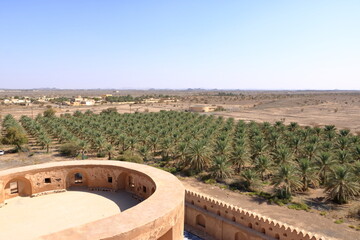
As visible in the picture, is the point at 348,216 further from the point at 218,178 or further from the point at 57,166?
the point at 57,166

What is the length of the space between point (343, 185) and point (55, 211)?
829 inches

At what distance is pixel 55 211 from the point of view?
52.6 feet

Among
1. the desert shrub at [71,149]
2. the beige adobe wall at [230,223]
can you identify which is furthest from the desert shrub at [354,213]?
the desert shrub at [71,149]

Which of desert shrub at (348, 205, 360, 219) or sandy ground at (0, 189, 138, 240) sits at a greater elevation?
sandy ground at (0, 189, 138, 240)

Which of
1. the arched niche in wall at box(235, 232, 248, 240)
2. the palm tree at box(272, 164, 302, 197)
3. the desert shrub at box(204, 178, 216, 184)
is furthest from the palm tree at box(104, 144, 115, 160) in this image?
the arched niche in wall at box(235, 232, 248, 240)

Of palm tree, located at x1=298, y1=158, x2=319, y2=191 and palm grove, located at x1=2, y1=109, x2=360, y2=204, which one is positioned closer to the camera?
palm grove, located at x1=2, y1=109, x2=360, y2=204

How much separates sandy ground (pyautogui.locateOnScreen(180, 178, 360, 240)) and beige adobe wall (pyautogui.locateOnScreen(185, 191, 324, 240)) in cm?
404

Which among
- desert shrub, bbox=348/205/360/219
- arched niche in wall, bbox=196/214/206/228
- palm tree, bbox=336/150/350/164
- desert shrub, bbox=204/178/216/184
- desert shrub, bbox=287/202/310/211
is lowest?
arched niche in wall, bbox=196/214/206/228

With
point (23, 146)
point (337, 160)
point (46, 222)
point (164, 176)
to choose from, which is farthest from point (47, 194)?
point (23, 146)

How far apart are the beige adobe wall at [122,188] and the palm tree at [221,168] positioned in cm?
1060

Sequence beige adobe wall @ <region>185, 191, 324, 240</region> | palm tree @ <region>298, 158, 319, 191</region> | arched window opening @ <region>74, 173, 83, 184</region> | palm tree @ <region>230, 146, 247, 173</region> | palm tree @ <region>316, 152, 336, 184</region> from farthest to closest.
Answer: palm tree @ <region>230, 146, 247, 173</region>
palm tree @ <region>316, 152, 336, 184</region>
palm tree @ <region>298, 158, 319, 191</region>
arched window opening @ <region>74, 173, 83, 184</region>
beige adobe wall @ <region>185, 191, 324, 240</region>

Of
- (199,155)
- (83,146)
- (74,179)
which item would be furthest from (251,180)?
(83,146)

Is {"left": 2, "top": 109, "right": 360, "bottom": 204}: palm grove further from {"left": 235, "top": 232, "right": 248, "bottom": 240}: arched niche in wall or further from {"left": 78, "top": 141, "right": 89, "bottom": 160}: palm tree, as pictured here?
{"left": 235, "top": 232, "right": 248, "bottom": 240}: arched niche in wall

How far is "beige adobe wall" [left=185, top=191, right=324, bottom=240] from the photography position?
15.1m
